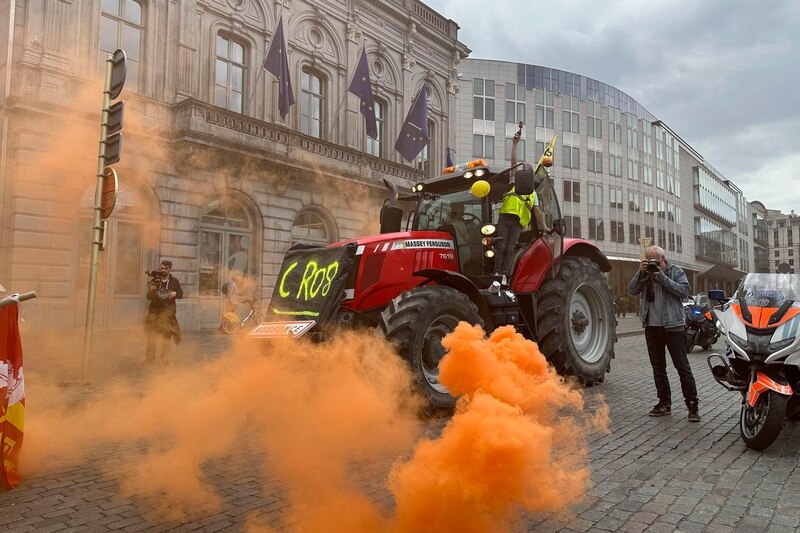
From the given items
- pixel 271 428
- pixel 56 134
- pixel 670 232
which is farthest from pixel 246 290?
pixel 670 232

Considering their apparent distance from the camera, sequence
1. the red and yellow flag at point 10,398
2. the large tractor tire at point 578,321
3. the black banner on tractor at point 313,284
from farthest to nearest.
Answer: the large tractor tire at point 578,321 → the black banner on tractor at point 313,284 → the red and yellow flag at point 10,398

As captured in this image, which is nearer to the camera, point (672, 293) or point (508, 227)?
point (672, 293)

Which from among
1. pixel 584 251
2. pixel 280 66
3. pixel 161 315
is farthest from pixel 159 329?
pixel 280 66

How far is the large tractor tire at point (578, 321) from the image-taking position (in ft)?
22.5

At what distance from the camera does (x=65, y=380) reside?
23.9 feet

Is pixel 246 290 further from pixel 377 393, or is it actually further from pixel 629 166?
pixel 629 166

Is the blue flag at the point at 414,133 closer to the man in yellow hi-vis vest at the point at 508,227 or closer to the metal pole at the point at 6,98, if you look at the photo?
the metal pole at the point at 6,98

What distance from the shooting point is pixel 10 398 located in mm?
3770

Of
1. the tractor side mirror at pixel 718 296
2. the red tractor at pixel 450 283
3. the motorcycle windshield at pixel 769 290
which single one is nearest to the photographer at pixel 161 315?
the red tractor at pixel 450 283

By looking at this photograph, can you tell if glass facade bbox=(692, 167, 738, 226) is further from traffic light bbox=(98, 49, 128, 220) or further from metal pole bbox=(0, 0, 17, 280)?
traffic light bbox=(98, 49, 128, 220)

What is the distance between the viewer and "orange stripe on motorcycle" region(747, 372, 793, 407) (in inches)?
179

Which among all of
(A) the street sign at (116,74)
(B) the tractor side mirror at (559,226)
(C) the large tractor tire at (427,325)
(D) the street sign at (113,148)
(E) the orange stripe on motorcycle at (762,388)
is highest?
(A) the street sign at (116,74)

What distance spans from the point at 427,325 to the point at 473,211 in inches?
81.6

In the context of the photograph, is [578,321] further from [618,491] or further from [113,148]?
[113,148]
